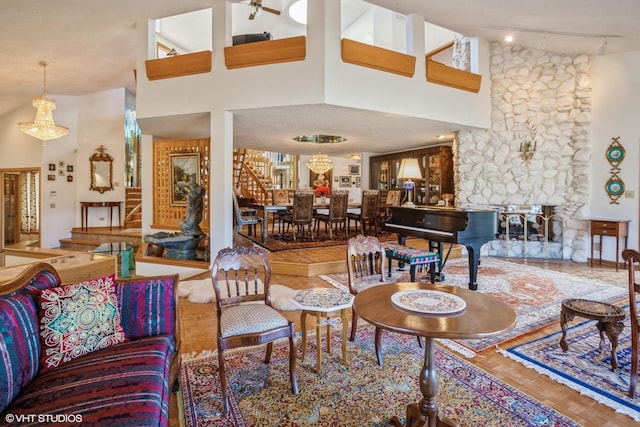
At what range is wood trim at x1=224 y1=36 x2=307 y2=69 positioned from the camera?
4.33 metres

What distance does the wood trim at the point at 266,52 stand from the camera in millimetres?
4328

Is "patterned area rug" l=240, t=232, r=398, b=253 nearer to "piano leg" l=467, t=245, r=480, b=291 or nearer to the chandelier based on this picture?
"piano leg" l=467, t=245, r=480, b=291

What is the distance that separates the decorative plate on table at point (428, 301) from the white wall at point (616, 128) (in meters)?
5.66

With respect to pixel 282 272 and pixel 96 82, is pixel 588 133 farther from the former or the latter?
pixel 96 82

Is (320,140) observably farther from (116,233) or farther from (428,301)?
(428,301)

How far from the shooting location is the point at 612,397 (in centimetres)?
193

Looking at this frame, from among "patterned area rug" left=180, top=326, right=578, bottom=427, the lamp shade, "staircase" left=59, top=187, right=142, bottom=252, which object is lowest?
"patterned area rug" left=180, top=326, right=578, bottom=427

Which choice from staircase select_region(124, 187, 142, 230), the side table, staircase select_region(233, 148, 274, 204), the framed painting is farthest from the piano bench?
staircase select_region(124, 187, 142, 230)

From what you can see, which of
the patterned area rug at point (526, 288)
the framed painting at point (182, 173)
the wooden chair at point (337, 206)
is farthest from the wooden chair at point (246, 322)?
the wooden chair at point (337, 206)

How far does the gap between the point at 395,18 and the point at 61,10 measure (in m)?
6.86

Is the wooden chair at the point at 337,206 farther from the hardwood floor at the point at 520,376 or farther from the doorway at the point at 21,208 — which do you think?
the doorway at the point at 21,208

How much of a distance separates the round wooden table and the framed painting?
492 cm

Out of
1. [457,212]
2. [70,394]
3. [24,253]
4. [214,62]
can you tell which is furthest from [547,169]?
[24,253]

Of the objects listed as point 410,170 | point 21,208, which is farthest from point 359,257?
point 21,208
